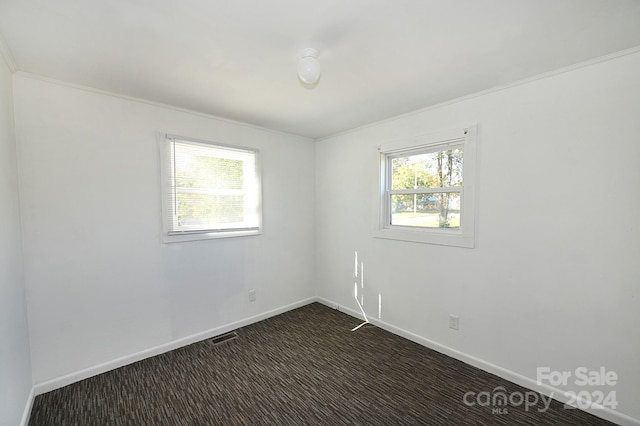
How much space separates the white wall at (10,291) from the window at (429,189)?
9.75ft

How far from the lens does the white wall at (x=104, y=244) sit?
79.7 inches

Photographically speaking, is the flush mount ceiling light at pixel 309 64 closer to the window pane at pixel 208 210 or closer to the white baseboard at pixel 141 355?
the window pane at pixel 208 210

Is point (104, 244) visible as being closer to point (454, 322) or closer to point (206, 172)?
point (206, 172)

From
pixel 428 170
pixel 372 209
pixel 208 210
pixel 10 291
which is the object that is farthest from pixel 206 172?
pixel 428 170

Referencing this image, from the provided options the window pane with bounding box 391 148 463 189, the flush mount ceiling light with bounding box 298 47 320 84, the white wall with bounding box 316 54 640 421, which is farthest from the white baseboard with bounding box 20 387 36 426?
the window pane with bounding box 391 148 463 189

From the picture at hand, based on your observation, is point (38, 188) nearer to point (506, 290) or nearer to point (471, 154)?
point (471, 154)

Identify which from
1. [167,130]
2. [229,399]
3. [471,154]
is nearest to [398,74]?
[471,154]

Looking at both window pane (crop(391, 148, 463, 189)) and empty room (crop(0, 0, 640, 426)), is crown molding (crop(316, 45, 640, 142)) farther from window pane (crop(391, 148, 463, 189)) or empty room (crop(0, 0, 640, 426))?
window pane (crop(391, 148, 463, 189))

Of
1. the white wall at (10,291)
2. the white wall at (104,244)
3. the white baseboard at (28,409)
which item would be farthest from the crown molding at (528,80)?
the white baseboard at (28,409)

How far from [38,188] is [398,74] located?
9.33 feet

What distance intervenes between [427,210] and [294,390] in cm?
208

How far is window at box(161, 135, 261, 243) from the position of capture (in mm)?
2629

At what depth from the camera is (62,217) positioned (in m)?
2.11

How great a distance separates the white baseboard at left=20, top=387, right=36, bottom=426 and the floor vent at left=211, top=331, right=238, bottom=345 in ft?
4.27
